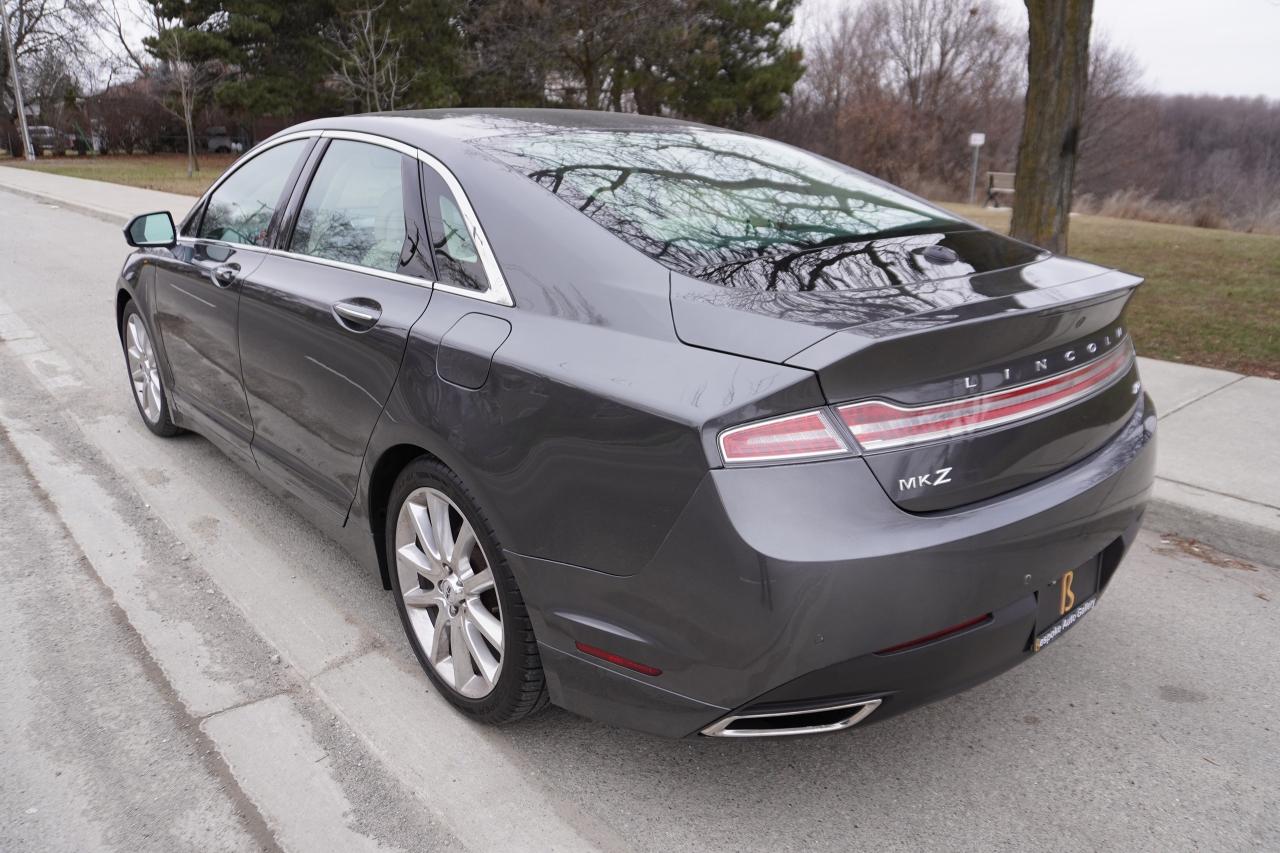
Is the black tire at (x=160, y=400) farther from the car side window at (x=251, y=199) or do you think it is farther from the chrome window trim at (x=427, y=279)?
the chrome window trim at (x=427, y=279)

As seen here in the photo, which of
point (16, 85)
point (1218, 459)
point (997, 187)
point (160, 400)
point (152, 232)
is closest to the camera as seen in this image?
point (152, 232)

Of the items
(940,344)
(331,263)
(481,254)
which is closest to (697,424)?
(940,344)

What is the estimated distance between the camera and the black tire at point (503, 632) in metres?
2.35

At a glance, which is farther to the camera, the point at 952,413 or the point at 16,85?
the point at 16,85

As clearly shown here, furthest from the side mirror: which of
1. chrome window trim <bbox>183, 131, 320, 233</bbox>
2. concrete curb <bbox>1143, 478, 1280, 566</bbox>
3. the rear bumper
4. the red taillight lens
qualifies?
concrete curb <bbox>1143, 478, 1280, 566</bbox>

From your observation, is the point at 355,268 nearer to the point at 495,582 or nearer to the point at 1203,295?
the point at 495,582

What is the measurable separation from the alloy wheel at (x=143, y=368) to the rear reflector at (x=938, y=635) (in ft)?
13.3

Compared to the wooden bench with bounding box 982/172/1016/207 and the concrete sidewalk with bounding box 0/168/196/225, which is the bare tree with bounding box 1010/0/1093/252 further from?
the wooden bench with bounding box 982/172/1016/207

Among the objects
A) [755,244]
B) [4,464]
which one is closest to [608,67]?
[4,464]

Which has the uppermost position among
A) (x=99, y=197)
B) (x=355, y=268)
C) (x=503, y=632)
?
(x=355, y=268)

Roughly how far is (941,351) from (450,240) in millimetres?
1402

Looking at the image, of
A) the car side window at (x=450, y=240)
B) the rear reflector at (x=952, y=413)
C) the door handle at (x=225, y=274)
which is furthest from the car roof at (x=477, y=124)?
the rear reflector at (x=952, y=413)

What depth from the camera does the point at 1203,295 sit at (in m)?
8.39

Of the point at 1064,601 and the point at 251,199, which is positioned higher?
the point at 251,199
